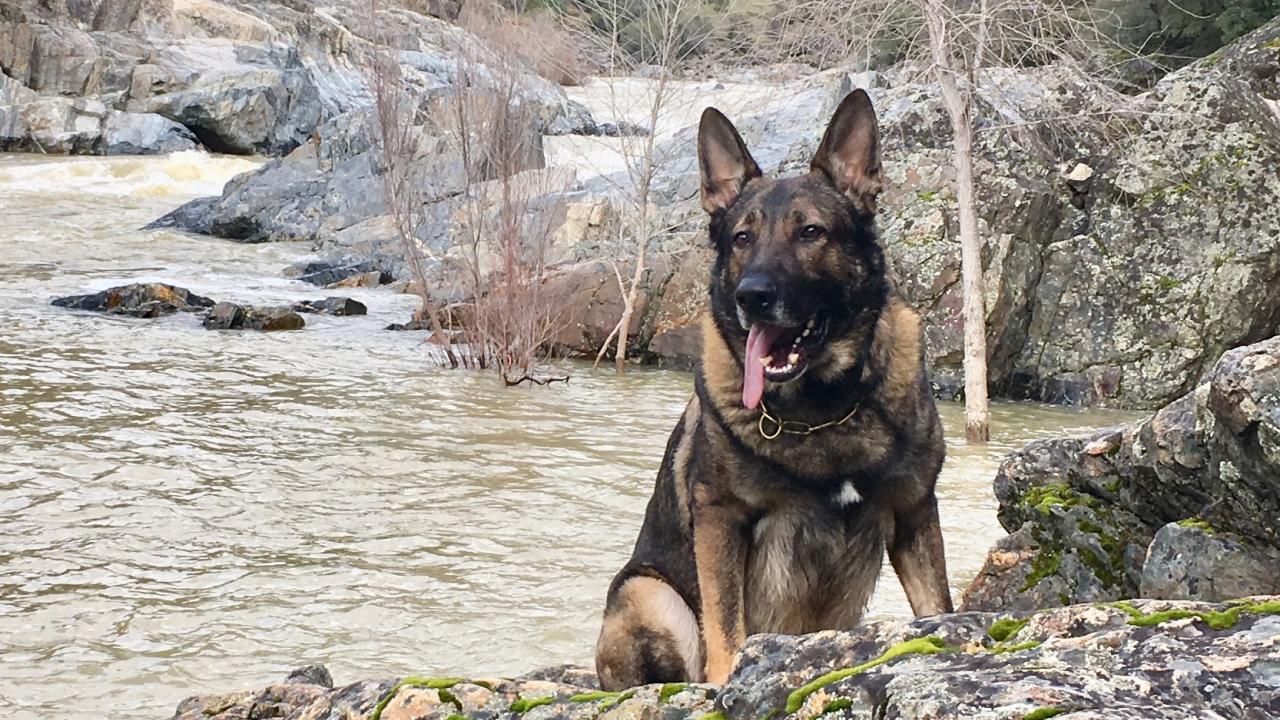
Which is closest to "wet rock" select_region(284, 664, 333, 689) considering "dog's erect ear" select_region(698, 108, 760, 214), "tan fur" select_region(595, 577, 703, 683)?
"tan fur" select_region(595, 577, 703, 683)

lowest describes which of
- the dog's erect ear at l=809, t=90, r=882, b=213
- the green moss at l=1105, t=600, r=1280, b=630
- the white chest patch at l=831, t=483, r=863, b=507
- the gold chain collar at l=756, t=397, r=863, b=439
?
the white chest patch at l=831, t=483, r=863, b=507

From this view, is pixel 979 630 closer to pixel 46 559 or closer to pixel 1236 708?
pixel 1236 708

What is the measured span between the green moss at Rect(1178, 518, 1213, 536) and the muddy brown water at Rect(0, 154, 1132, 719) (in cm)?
317

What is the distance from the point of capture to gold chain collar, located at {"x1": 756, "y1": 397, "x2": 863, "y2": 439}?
3660 millimetres

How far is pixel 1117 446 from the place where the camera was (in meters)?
4.23

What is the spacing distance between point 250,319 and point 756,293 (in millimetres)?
14948

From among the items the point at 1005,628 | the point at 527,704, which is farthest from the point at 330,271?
the point at 1005,628

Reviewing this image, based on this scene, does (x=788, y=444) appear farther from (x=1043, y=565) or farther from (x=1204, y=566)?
(x=1043, y=565)

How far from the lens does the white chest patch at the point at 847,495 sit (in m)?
3.54

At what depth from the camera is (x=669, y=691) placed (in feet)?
7.85

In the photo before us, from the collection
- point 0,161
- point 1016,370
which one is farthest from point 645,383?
point 0,161

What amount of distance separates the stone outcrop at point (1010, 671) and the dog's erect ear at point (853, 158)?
6.80ft

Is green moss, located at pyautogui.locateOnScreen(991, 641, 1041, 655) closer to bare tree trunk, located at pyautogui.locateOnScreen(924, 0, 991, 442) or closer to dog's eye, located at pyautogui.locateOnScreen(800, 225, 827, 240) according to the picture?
dog's eye, located at pyautogui.locateOnScreen(800, 225, 827, 240)

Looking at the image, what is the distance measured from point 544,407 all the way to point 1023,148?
652 centimetres
